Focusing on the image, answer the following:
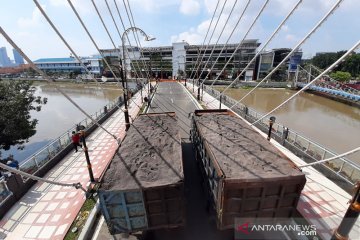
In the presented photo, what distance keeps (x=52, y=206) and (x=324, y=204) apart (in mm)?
10542

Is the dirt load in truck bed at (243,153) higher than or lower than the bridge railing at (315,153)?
higher

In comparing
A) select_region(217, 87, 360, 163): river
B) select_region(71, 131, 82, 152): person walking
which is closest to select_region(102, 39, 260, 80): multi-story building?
select_region(217, 87, 360, 163): river

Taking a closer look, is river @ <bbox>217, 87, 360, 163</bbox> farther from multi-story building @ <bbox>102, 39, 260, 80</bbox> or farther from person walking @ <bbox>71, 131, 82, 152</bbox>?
multi-story building @ <bbox>102, 39, 260, 80</bbox>

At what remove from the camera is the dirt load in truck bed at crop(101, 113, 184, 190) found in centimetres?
507

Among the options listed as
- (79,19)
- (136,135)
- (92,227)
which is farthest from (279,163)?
(79,19)

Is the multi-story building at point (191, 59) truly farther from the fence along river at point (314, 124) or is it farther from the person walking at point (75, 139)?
the person walking at point (75, 139)

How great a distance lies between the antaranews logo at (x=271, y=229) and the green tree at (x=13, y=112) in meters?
14.7

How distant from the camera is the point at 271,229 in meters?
5.62

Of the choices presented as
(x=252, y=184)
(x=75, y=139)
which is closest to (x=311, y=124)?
(x=252, y=184)

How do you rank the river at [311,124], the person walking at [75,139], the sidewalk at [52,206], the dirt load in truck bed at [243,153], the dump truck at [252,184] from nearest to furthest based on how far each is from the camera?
the dump truck at [252,184] → the dirt load in truck bed at [243,153] → the sidewalk at [52,206] → the person walking at [75,139] → the river at [311,124]

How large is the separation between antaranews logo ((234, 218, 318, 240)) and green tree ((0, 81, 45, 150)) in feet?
48.2

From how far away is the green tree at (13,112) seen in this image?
12297 mm

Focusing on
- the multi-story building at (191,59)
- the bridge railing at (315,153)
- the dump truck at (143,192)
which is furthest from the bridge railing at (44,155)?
the multi-story building at (191,59)

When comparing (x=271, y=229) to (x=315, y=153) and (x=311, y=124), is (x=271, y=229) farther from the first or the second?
(x=311, y=124)
